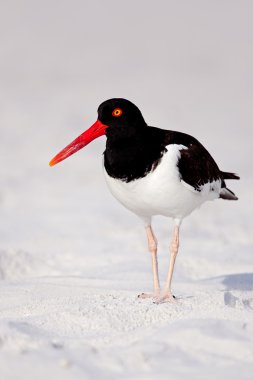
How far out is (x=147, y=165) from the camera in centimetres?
593

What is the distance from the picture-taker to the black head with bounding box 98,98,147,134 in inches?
241

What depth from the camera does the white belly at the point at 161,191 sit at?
5.93m

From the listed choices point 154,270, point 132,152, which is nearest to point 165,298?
point 154,270

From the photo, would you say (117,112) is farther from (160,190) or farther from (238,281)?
(238,281)

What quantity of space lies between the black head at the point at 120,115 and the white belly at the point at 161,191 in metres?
0.35

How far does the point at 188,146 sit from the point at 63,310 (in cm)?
183

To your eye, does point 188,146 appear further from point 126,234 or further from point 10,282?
point 126,234

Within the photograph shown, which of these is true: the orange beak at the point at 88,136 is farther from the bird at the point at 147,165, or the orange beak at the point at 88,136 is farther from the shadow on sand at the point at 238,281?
the shadow on sand at the point at 238,281

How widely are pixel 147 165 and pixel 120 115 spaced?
512 millimetres

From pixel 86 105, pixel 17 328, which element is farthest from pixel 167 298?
pixel 86 105

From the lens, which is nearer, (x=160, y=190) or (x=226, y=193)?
(x=160, y=190)

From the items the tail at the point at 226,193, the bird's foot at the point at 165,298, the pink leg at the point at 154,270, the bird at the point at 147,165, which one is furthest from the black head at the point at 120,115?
the tail at the point at 226,193

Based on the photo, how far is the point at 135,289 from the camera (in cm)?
703

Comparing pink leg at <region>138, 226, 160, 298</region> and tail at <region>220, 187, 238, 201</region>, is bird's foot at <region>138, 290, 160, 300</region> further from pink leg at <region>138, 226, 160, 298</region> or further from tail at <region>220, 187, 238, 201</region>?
tail at <region>220, 187, 238, 201</region>
